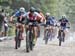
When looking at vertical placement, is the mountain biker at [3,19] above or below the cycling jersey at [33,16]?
below

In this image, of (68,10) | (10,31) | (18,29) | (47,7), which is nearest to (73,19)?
(68,10)

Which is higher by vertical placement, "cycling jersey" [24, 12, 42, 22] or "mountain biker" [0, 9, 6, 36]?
"cycling jersey" [24, 12, 42, 22]

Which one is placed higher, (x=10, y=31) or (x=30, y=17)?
(x=30, y=17)

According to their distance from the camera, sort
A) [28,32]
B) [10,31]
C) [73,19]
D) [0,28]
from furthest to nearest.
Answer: [73,19] < [10,31] < [0,28] < [28,32]

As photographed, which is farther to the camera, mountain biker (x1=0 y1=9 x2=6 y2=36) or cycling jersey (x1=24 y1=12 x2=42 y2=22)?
mountain biker (x1=0 y1=9 x2=6 y2=36)

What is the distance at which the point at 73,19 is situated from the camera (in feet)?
216

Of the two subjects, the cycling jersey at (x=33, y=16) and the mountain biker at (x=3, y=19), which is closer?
the cycling jersey at (x=33, y=16)

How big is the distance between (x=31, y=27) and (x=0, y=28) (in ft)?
34.5

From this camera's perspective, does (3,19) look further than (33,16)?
Yes

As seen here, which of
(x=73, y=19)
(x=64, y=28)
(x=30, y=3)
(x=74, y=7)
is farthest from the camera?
(x=74, y=7)

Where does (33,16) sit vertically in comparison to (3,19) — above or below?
above

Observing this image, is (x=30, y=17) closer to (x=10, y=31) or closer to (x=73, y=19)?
(x=10, y=31)

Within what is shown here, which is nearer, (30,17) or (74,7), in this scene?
(30,17)

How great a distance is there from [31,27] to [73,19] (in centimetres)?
5094
